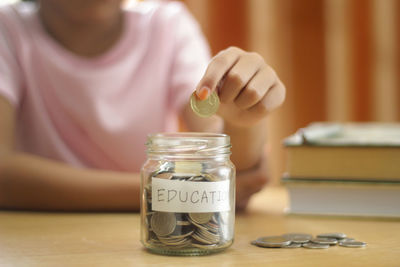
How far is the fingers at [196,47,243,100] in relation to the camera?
673mm

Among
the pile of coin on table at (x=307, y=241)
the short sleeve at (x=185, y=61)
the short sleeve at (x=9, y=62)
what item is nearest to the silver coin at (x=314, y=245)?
the pile of coin on table at (x=307, y=241)

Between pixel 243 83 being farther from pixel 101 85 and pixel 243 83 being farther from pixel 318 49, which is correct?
pixel 318 49

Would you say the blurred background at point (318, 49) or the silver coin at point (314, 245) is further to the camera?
the blurred background at point (318, 49)

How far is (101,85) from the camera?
1.43 meters

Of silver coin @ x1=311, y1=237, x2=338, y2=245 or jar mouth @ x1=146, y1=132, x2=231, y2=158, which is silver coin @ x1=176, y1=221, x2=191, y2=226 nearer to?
jar mouth @ x1=146, y1=132, x2=231, y2=158

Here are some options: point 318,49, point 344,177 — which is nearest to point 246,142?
point 344,177

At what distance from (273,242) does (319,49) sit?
1499 mm

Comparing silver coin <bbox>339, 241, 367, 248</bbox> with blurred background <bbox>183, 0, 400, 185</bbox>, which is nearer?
silver coin <bbox>339, 241, 367, 248</bbox>

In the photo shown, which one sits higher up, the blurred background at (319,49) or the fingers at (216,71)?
the blurred background at (319,49)

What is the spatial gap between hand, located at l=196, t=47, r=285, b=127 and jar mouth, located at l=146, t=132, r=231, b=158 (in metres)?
0.07

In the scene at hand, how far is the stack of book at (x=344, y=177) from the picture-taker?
100 centimetres

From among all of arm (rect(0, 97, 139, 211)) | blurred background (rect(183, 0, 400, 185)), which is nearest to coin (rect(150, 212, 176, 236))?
arm (rect(0, 97, 139, 211))

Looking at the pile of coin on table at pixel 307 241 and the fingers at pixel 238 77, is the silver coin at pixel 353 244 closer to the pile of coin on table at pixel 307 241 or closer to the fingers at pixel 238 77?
the pile of coin on table at pixel 307 241

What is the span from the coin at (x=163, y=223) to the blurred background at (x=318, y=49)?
1443 millimetres
